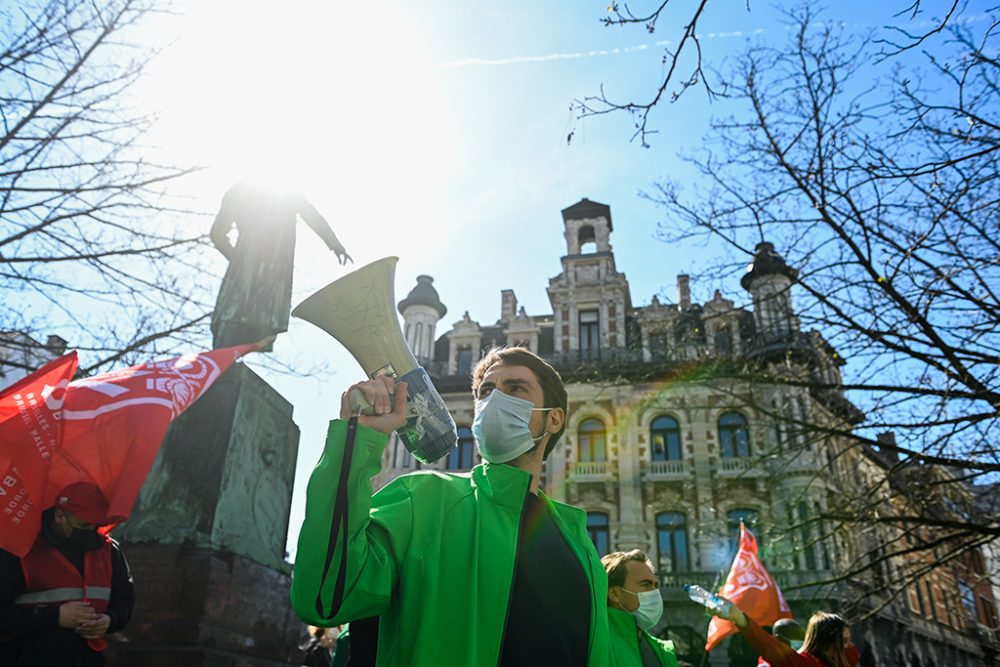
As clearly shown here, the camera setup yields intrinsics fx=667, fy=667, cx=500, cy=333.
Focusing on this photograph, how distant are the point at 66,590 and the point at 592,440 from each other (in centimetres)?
2231

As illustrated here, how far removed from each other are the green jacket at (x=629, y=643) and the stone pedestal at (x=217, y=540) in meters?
2.15

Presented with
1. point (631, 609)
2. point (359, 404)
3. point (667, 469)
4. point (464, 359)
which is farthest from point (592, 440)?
point (359, 404)

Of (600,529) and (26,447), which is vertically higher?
(600,529)

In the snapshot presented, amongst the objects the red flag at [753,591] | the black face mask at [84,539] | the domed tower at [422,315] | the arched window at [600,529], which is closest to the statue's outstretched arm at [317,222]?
the black face mask at [84,539]

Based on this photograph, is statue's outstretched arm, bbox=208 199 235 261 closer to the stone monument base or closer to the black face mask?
the stone monument base

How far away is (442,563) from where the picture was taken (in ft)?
5.68

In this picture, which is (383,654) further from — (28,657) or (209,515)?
(209,515)

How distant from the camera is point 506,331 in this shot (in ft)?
90.9

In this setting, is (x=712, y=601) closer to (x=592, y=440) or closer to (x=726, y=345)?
(x=726, y=345)

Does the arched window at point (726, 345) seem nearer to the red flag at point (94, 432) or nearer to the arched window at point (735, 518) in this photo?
the red flag at point (94, 432)

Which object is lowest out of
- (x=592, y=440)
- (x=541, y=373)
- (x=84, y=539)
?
(x=84, y=539)

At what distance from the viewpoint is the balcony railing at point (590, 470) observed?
23.6 m

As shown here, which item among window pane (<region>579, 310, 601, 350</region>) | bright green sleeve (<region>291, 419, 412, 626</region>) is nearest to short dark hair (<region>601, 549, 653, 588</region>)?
bright green sleeve (<region>291, 419, 412, 626</region>)

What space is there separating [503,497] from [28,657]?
8.10ft
